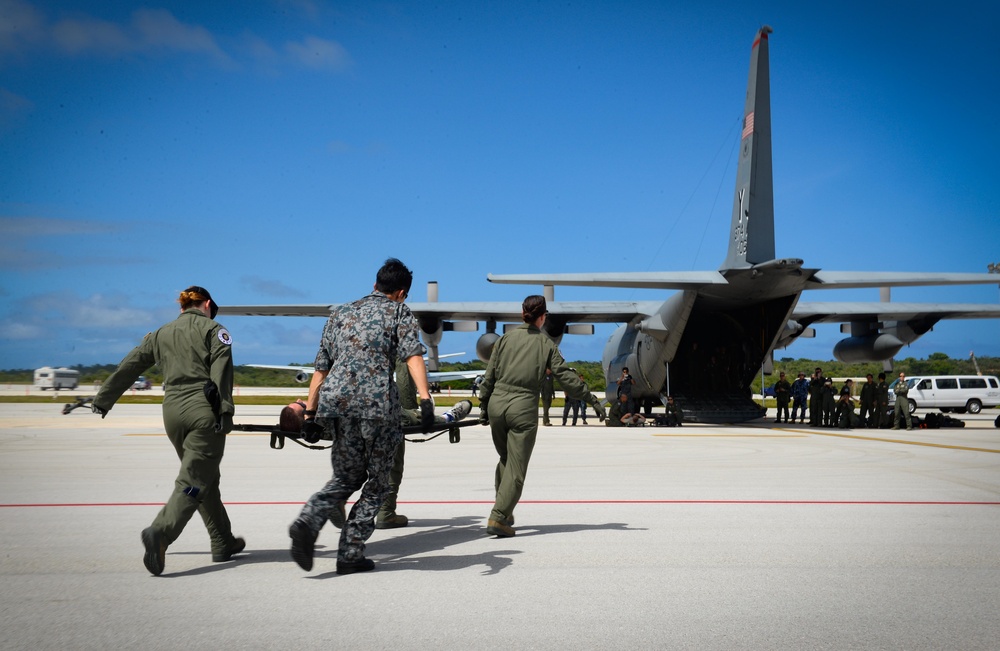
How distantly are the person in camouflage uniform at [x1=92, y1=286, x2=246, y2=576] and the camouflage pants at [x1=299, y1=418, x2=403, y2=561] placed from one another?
0.72 m

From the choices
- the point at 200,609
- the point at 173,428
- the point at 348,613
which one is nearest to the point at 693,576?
the point at 348,613

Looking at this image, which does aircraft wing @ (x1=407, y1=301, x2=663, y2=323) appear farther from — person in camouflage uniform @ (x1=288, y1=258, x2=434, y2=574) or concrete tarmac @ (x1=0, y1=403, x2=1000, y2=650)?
person in camouflage uniform @ (x1=288, y1=258, x2=434, y2=574)

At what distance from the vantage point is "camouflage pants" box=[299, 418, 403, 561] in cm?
500

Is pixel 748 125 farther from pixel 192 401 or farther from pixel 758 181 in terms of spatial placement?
pixel 192 401

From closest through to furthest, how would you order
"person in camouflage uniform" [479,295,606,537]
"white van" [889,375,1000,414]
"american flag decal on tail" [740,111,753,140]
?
"person in camouflage uniform" [479,295,606,537] < "american flag decal on tail" [740,111,753,140] < "white van" [889,375,1000,414]

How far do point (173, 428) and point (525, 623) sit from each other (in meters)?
2.69

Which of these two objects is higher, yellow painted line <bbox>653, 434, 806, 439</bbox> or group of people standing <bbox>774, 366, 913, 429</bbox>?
group of people standing <bbox>774, 366, 913, 429</bbox>

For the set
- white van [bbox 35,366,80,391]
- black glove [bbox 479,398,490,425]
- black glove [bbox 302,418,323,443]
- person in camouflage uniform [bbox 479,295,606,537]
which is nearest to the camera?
black glove [bbox 302,418,323,443]

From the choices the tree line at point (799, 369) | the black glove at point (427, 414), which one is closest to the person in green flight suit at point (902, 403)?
the black glove at point (427, 414)

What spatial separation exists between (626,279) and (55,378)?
198 ft

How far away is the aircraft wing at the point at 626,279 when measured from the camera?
17.0m

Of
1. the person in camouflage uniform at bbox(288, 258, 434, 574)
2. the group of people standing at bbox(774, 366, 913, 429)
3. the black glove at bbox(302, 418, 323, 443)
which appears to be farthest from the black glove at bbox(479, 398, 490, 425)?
the group of people standing at bbox(774, 366, 913, 429)

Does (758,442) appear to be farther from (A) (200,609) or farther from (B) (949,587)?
(A) (200,609)

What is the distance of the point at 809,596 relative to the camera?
14.4 ft
